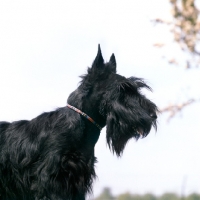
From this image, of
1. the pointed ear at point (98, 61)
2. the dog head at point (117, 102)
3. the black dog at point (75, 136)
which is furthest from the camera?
the pointed ear at point (98, 61)

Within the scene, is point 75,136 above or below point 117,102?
below

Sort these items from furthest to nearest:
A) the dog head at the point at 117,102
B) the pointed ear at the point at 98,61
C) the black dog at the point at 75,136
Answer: the pointed ear at the point at 98,61, the dog head at the point at 117,102, the black dog at the point at 75,136

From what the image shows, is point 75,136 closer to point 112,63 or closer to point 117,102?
point 117,102

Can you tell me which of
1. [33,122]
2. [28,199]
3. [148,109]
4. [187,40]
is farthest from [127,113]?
[187,40]

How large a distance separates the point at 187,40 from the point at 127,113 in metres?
6.77

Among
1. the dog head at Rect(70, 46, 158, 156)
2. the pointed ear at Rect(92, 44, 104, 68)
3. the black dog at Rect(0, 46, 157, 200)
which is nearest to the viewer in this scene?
the black dog at Rect(0, 46, 157, 200)

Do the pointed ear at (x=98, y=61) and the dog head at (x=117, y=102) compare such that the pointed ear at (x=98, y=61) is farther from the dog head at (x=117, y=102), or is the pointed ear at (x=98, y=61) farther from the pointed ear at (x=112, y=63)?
the pointed ear at (x=112, y=63)

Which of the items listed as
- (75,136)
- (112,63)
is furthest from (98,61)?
(75,136)

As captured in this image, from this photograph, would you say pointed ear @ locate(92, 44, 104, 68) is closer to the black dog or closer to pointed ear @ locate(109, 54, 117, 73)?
the black dog

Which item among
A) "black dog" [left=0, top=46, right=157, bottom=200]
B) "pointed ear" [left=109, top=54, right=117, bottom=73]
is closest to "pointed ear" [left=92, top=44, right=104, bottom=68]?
"black dog" [left=0, top=46, right=157, bottom=200]

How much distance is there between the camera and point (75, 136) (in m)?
6.59

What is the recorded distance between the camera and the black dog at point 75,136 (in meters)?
6.53

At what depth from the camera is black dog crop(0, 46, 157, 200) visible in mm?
6527

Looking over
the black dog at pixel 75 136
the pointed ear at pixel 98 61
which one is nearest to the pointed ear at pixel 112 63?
the black dog at pixel 75 136
